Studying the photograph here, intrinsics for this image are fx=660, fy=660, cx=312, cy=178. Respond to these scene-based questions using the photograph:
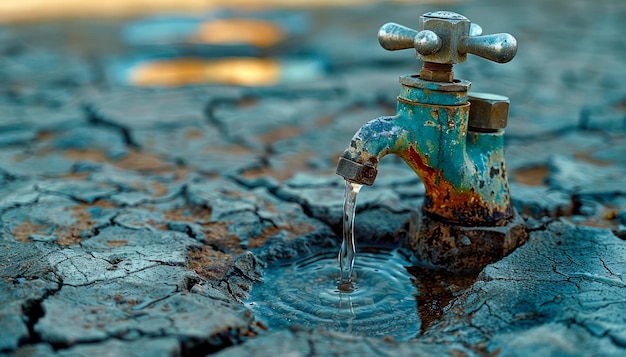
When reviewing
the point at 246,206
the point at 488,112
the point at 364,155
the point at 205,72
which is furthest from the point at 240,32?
the point at 364,155

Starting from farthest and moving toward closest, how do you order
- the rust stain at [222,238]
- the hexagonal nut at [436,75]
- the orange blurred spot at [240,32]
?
the orange blurred spot at [240,32], the rust stain at [222,238], the hexagonal nut at [436,75]

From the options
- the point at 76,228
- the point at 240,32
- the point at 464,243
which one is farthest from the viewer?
the point at 240,32

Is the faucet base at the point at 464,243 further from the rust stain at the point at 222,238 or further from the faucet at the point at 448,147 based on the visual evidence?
the rust stain at the point at 222,238

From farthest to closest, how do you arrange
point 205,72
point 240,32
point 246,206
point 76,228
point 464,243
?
point 240,32, point 205,72, point 246,206, point 76,228, point 464,243

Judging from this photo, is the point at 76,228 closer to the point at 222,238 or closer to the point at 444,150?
the point at 222,238

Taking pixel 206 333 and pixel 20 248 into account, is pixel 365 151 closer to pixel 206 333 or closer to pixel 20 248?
pixel 206 333

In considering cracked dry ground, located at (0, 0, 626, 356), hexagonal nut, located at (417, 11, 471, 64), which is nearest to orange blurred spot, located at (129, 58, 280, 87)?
cracked dry ground, located at (0, 0, 626, 356)

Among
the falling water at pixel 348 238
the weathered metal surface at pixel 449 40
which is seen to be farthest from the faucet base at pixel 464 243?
the weathered metal surface at pixel 449 40

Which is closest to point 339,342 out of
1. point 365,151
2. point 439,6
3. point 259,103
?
point 365,151
